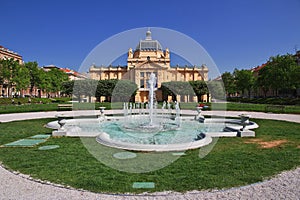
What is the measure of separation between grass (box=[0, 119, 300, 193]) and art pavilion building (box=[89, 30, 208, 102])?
65316mm

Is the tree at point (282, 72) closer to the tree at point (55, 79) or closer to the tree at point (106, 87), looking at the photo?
the tree at point (106, 87)

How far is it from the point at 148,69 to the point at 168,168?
7053 centimetres

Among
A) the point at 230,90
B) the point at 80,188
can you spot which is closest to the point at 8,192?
the point at 80,188

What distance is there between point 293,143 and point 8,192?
34.2 ft

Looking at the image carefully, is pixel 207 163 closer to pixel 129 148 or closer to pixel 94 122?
pixel 129 148

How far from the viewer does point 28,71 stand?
54719mm

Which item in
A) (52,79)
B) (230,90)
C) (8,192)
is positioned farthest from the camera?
(230,90)

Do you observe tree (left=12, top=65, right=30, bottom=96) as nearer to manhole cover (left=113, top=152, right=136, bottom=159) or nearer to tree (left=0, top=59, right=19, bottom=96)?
tree (left=0, top=59, right=19, bottom=96)

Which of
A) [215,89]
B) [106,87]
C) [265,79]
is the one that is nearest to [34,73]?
[106,87]

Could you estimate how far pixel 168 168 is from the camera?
591 centimetres

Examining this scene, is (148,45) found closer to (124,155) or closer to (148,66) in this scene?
(148,66)

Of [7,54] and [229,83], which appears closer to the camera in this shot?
[7,54]

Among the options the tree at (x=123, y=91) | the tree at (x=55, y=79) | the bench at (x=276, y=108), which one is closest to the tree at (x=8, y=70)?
the tree at (x=55, y=79)

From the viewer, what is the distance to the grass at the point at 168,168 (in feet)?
16.1
